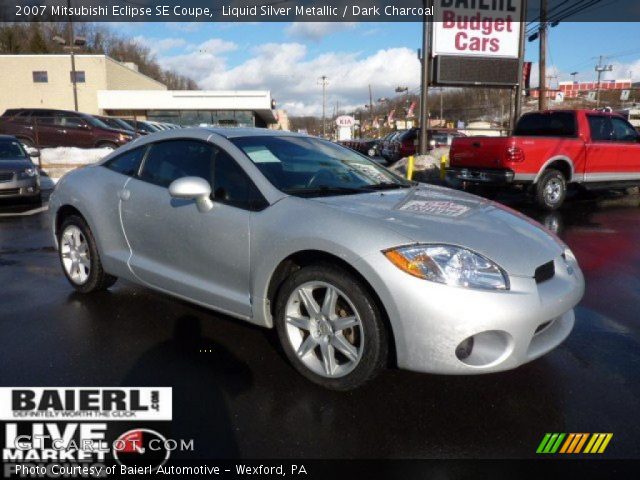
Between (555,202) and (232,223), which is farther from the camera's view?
(555,202)

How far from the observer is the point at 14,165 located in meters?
10.3

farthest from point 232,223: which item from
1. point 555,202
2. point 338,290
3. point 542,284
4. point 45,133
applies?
point 45,133

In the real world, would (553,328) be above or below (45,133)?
below

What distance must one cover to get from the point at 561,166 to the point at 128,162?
27.1ft

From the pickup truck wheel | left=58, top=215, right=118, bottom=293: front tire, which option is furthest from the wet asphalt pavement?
the pickup truck wheel

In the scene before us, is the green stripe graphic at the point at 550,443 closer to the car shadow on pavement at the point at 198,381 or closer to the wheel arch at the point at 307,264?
the wheel arch at the point at 307,264

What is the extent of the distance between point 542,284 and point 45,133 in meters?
19.8

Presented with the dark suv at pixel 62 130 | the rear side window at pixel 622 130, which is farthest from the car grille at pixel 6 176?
the rear side window at pixel 622 130

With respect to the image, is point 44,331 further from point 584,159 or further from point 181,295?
point 584,159

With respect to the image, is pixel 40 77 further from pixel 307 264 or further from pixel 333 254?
pixel 333 254

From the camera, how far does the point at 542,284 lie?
9.18 ft

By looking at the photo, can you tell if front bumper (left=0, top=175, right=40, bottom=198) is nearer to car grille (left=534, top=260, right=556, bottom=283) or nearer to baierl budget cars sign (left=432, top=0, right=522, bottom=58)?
baierl budget cars sign (left=432, top=0, right=522, bottom=58)

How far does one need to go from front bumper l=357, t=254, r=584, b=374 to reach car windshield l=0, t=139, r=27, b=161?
1088 centimetres

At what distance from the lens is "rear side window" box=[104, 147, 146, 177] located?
4.15 m
